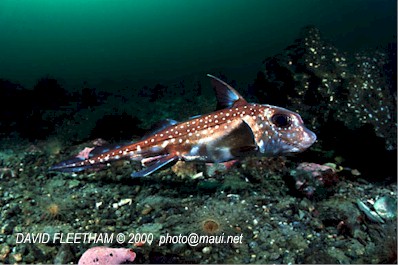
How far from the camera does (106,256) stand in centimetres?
368

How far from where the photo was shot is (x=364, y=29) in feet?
232

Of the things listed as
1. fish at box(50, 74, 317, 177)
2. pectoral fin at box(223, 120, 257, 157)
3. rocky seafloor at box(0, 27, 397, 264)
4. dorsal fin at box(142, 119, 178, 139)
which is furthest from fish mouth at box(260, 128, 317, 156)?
rocky seafloor at box(0, 27, 397, 264)

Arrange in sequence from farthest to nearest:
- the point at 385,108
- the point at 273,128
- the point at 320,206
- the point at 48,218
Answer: the point at 385,108
the point at 320,206
the point at 48,218
the point at 273,128

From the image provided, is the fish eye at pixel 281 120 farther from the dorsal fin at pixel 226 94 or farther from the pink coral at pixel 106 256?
the pink coral at pixel 106 256

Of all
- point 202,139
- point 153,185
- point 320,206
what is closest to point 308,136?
point 202,139

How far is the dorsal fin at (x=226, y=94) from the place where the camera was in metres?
4.01

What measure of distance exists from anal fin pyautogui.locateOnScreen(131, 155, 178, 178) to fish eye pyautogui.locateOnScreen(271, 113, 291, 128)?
142cm

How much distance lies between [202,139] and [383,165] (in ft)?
19.5

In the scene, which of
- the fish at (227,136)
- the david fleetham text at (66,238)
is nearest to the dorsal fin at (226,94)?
the fish at (227,136)

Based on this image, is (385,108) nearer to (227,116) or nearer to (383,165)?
(383,165)

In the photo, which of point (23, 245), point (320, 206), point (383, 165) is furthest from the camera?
point (383, 165)

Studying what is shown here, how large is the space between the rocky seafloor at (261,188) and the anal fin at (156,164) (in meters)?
1.11

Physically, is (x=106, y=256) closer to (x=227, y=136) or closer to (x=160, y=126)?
(x=160, y=126)

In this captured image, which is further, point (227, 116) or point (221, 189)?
point (221, 189)
